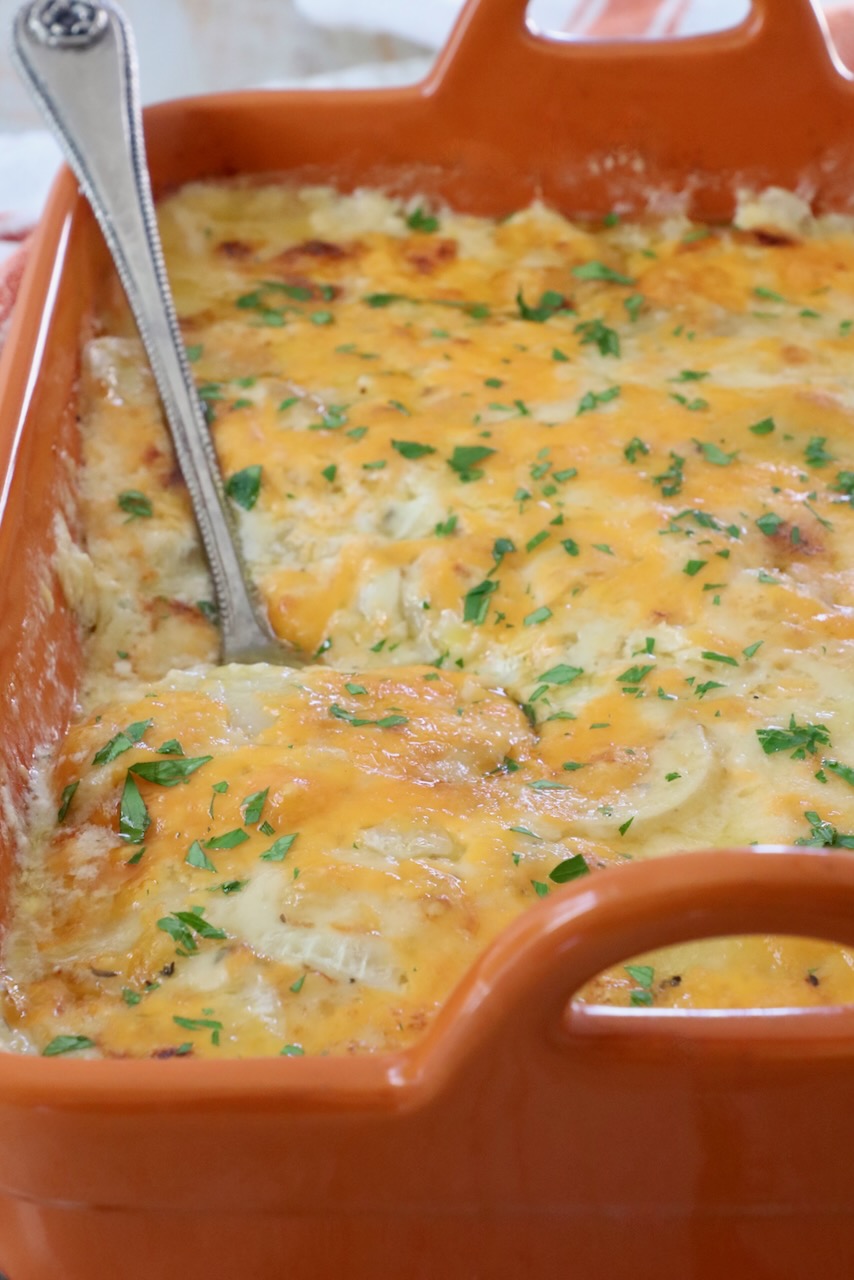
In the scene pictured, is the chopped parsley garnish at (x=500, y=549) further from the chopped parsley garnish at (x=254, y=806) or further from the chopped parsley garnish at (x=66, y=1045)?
the chopped parsley garnish at (x=66, y=1045)

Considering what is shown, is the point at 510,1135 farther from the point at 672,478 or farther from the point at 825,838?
the point at 672,478

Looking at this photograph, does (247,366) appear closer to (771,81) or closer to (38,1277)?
(771,81)

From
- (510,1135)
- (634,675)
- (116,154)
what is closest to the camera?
(510,1135)

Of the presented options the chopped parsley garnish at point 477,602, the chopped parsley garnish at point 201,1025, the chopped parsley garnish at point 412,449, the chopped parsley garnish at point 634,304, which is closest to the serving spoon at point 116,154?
the chopped parsley garnish at point 412,449

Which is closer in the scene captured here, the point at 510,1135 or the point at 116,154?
the point at 510,1135

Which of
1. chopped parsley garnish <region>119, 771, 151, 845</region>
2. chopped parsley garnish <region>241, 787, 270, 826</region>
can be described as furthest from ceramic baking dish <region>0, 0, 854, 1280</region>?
chopped parsley garnish <region>241, 787, 270, 826</region>

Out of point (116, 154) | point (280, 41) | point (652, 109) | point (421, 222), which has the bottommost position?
point (280, 41)

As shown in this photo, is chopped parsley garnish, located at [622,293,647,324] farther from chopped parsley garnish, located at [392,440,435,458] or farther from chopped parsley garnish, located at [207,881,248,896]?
chopped parsley garnish, located at [207,881,248,896]

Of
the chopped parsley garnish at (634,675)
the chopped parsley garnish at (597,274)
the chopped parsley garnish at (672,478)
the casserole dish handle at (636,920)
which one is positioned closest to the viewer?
the casserole dish handle at (636,920)

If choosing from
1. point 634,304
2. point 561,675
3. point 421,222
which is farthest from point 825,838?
point 421,222
